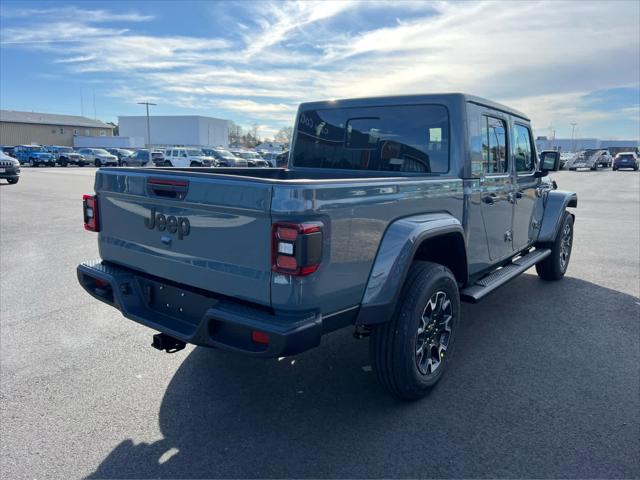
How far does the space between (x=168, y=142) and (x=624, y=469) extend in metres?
94.6

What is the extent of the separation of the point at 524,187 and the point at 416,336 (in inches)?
109

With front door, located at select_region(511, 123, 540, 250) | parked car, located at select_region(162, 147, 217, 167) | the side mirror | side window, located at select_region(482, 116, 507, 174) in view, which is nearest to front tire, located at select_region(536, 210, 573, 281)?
front door, located at select_region(511, 123, 540, 250)

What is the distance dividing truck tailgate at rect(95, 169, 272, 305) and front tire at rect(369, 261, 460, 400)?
944 millimetres

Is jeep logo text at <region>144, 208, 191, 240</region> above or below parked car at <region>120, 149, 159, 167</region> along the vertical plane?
below

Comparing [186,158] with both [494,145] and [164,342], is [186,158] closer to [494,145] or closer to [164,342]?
[494,145]

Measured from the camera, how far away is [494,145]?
14.9 feet

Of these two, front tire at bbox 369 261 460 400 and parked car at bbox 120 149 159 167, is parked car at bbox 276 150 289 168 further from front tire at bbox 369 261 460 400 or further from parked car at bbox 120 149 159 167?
parked car at bbox 120 149 159 167

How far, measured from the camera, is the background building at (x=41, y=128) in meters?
76.8

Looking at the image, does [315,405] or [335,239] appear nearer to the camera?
[335,239]

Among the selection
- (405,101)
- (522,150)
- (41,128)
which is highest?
(41,128)

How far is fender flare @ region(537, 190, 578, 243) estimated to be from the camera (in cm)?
585

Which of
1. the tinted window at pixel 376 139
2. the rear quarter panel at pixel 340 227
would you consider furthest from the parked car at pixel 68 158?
the rear quarter panel at pixel 340 227

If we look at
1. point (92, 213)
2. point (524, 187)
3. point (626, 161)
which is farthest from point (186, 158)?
point (626, 161)

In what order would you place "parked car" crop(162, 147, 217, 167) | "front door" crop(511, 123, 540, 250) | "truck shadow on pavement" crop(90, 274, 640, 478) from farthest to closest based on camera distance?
"parked car" crop(162, 147, 217, 167)
"front door" crop(511, 123, 540, 250)
"truck shadow on pavement" crop(90, 274, 640, 478)
